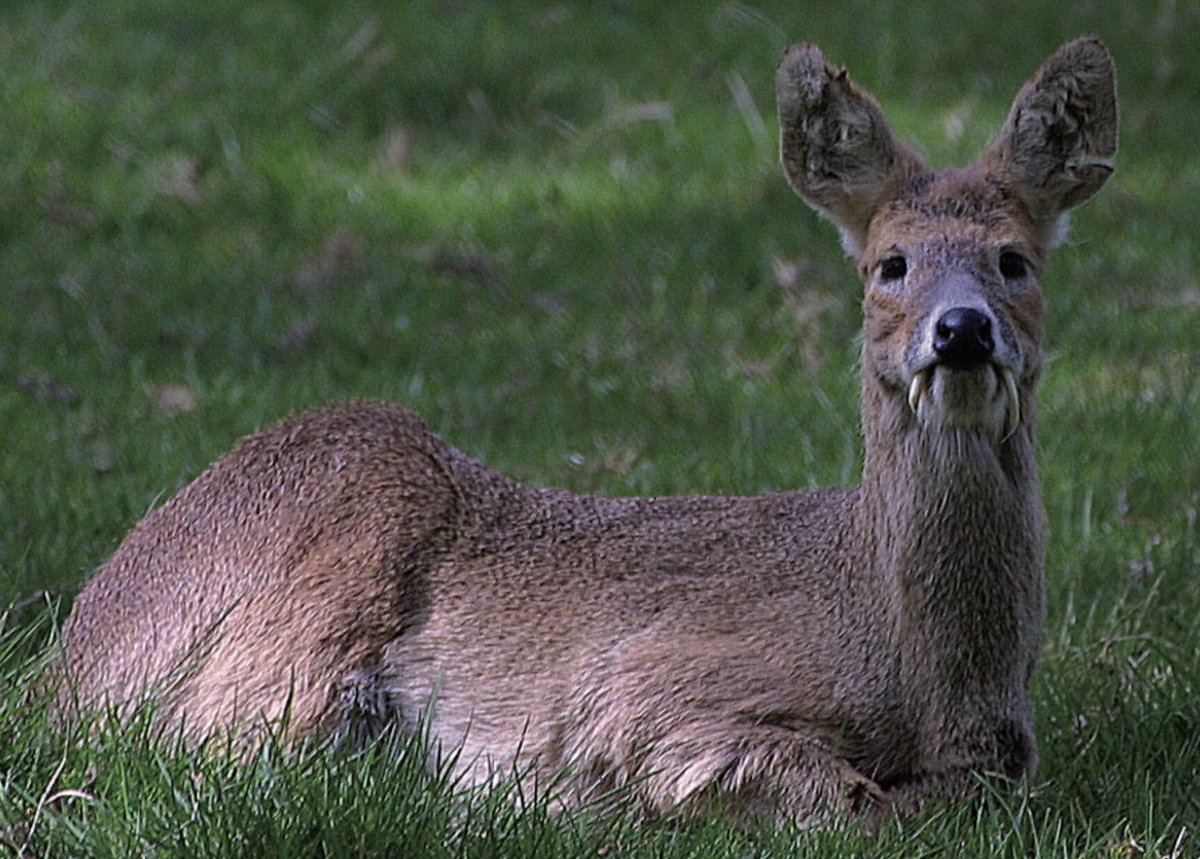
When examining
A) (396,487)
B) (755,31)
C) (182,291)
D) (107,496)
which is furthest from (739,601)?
(755,31)

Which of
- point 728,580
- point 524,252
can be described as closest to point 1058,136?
point 728,580

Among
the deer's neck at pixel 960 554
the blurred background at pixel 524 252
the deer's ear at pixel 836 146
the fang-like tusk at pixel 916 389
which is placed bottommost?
the blurred background at pixel 524 252

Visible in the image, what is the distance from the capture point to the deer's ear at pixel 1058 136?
4691 millimetres

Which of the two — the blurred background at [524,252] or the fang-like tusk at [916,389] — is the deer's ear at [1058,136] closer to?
the fang-like tusk at [916,389]

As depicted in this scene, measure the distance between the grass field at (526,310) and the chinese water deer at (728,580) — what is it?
0.22 metres

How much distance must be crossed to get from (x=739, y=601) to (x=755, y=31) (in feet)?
20.1

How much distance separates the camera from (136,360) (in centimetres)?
728

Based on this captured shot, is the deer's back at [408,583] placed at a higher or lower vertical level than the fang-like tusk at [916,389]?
lower

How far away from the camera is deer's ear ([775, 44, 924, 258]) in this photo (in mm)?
4711

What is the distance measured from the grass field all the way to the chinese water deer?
0.72 ft

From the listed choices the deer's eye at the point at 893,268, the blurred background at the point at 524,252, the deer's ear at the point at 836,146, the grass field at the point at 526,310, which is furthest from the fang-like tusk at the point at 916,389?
the blurred background at the point at 524,252

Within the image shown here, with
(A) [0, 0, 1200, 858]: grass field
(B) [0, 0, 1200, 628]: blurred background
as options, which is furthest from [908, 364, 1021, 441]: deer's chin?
(B) [0, 0, 1200, 628]: blurred background

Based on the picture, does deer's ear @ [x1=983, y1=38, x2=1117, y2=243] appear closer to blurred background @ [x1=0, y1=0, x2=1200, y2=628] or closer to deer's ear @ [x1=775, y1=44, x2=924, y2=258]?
deer's ear @ [x1=775, y1=44, x2=924, y2=258]

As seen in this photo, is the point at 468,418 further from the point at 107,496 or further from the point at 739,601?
the point at 739,601
